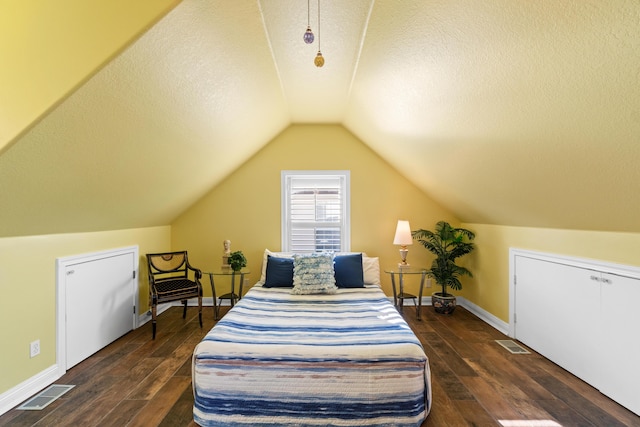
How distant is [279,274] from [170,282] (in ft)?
4.21

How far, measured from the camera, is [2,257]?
6.57ft

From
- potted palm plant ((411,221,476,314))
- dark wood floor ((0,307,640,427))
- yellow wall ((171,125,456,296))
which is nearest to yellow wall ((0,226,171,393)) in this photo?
dark wood floor ((0,307,640,427))

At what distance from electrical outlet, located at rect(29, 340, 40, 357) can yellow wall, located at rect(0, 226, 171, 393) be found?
0.03m

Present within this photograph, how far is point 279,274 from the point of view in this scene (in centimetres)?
356

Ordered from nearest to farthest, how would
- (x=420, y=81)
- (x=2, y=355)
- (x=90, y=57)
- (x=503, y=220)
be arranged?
(x=90, y=57) → (x=2, y=355) → (x=420, y=81) → (x=503, y=220)

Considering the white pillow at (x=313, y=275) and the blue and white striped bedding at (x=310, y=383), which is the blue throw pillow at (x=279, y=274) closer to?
the white pillow at (x=313, y=275)

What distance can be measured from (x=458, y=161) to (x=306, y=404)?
230 cm

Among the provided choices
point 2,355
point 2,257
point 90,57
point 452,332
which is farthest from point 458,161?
point 2,355

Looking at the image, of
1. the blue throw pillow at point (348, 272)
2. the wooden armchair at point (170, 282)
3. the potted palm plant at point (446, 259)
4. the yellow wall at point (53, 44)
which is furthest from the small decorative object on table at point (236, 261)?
the yellow wall at point (53, 44)

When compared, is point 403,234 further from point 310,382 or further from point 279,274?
point 310,382

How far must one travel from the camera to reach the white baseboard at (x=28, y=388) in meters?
2.00

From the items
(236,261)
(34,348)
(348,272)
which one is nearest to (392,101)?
(348,272)

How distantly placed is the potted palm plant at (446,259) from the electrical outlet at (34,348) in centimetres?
378

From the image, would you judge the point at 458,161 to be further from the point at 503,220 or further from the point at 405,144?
the point at 503,220
